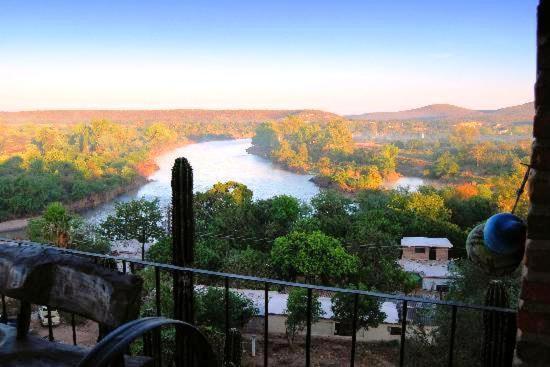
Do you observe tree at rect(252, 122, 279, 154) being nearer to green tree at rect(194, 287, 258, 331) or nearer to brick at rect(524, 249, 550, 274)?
green tree at rect(194, 287, 258, 331)

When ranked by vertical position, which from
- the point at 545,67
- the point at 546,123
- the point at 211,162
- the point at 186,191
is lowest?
the point at 211,162

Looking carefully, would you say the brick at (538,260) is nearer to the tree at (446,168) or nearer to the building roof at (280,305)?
the building roof at (280,305)

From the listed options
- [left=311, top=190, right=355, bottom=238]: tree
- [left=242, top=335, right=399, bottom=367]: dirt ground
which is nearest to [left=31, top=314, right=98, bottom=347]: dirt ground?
[left=242, top=335, right=399, bottom=367]: dirt ground

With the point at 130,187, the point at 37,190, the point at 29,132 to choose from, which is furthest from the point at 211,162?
the point at 37,190

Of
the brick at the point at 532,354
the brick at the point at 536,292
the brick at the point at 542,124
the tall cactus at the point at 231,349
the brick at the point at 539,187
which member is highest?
the brick at the point at 542,124

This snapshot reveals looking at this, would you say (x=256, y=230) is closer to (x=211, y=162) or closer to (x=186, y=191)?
(x=186, y=191)

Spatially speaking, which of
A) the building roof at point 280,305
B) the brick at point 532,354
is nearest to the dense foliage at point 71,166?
the building roof at point 280,305
